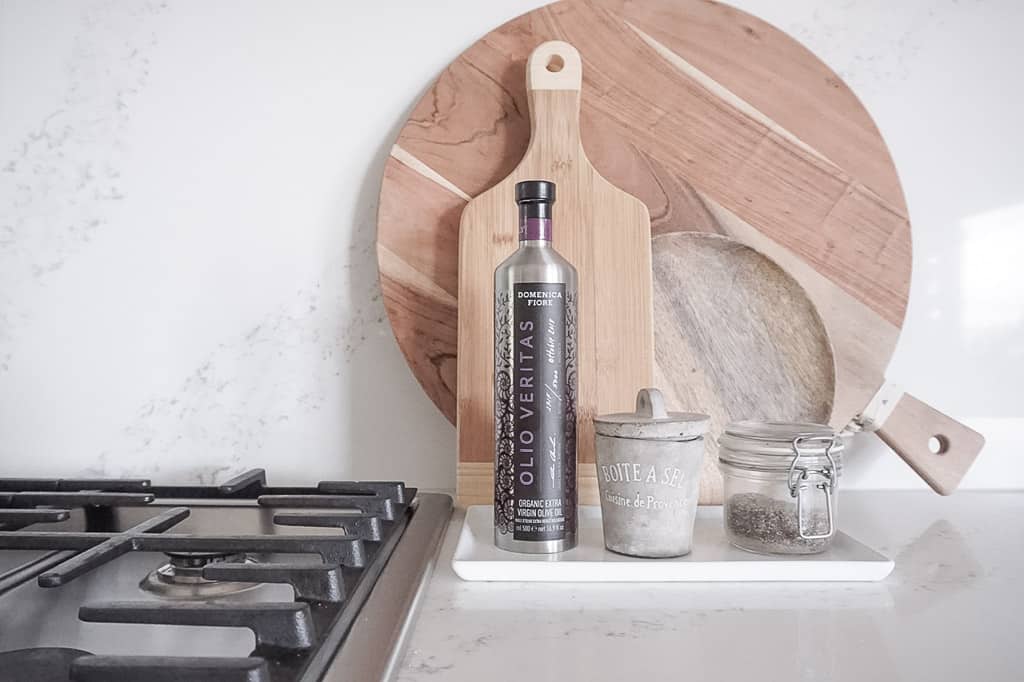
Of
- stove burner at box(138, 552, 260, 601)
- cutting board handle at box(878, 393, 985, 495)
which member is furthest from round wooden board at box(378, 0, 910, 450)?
stove burner at box(138, 552, 260, 601)

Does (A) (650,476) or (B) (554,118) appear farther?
(B) (554,118)

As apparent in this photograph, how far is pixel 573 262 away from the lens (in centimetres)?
89

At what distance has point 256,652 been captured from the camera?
0.47 m

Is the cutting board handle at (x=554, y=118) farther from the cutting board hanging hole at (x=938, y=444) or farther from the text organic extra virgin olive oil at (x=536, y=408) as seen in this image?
Answer: the cutting board hanging hole at (x=938, y=444)

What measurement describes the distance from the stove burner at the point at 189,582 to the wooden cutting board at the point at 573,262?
29 cm

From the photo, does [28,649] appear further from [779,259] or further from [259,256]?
[779,259]

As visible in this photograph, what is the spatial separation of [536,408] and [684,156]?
40 cm

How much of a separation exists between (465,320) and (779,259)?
1.16 feet

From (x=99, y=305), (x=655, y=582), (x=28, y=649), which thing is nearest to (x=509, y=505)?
(x=655, y=582)

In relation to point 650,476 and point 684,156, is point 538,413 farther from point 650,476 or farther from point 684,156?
point 684,156

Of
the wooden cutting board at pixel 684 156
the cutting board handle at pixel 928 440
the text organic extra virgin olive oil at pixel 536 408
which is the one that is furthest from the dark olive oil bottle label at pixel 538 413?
the cutting board handle at pixel 928 440

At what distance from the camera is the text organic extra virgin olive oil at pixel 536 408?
688 millimetres

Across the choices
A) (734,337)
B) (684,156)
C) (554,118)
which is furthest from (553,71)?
(734,337)

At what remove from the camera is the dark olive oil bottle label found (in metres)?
0.69
